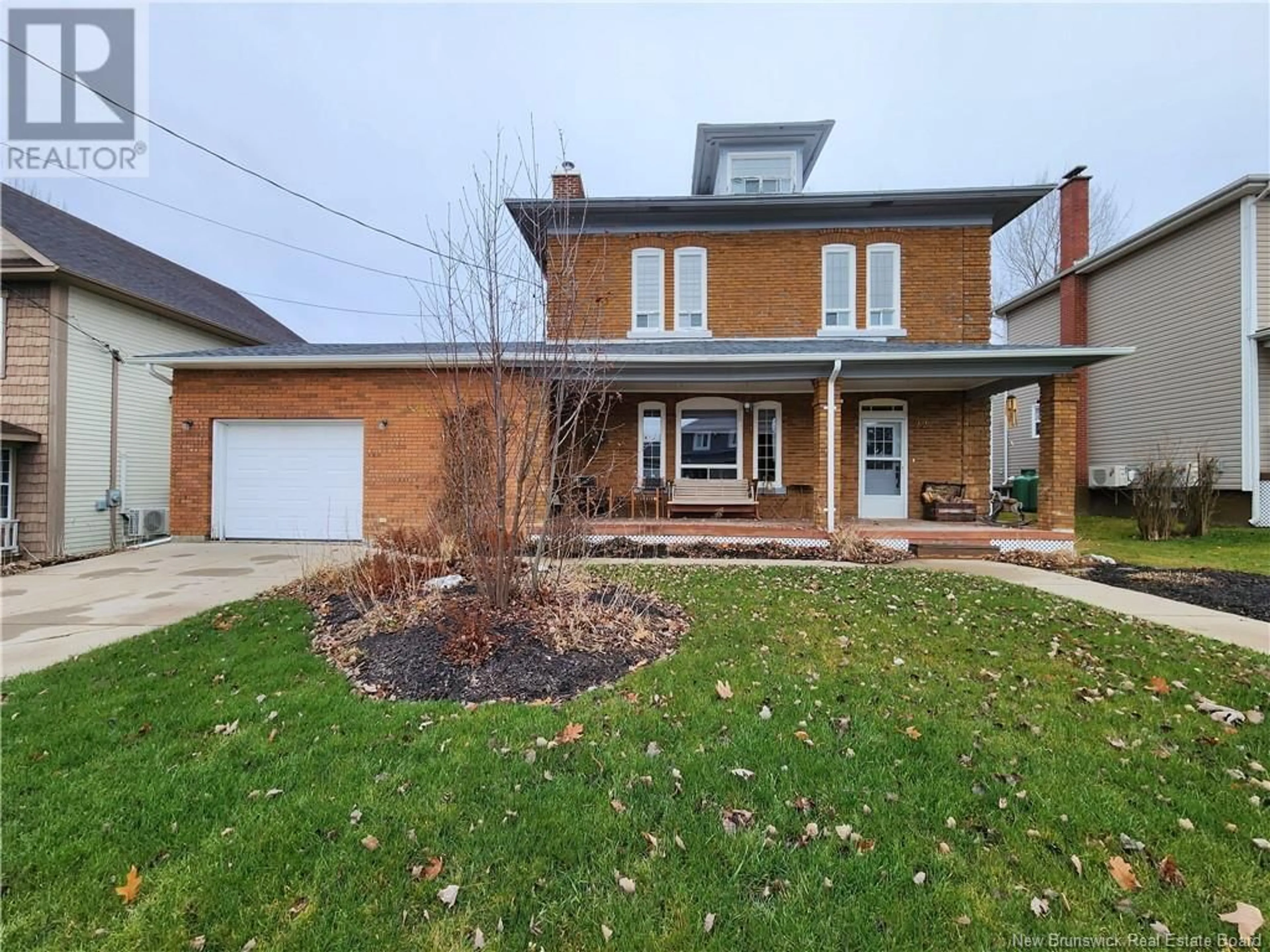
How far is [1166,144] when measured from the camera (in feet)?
80.4

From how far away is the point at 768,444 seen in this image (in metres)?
12.8

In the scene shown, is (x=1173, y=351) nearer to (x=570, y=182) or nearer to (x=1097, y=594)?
(x=1097, y=594)

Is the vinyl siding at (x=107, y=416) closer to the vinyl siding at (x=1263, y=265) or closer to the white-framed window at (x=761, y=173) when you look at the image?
the white-framed window at (x=761, y=173)

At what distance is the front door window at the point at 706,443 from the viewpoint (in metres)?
12.8

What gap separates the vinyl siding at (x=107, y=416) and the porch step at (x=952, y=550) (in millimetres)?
16183

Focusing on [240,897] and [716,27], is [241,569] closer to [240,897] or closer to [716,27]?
[240,897]

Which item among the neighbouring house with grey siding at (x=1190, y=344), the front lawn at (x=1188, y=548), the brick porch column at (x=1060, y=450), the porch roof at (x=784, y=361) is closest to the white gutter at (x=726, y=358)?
the porch roof at (x=784, y=361)

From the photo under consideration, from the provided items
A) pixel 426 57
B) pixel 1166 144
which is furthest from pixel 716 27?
pixel 1166 144

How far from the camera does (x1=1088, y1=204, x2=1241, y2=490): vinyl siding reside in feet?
43.0

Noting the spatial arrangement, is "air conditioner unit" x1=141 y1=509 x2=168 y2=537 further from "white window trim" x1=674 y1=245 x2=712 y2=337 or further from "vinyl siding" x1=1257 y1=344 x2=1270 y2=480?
"vinyl siding" x1=1257 y1=344 x2=1270 y2=480

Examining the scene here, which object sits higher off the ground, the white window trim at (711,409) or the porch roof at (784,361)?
the porch roof at (784,361)

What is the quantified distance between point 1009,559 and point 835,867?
9.52m

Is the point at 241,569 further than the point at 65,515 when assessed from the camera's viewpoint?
No

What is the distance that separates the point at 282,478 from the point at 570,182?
335 inches
